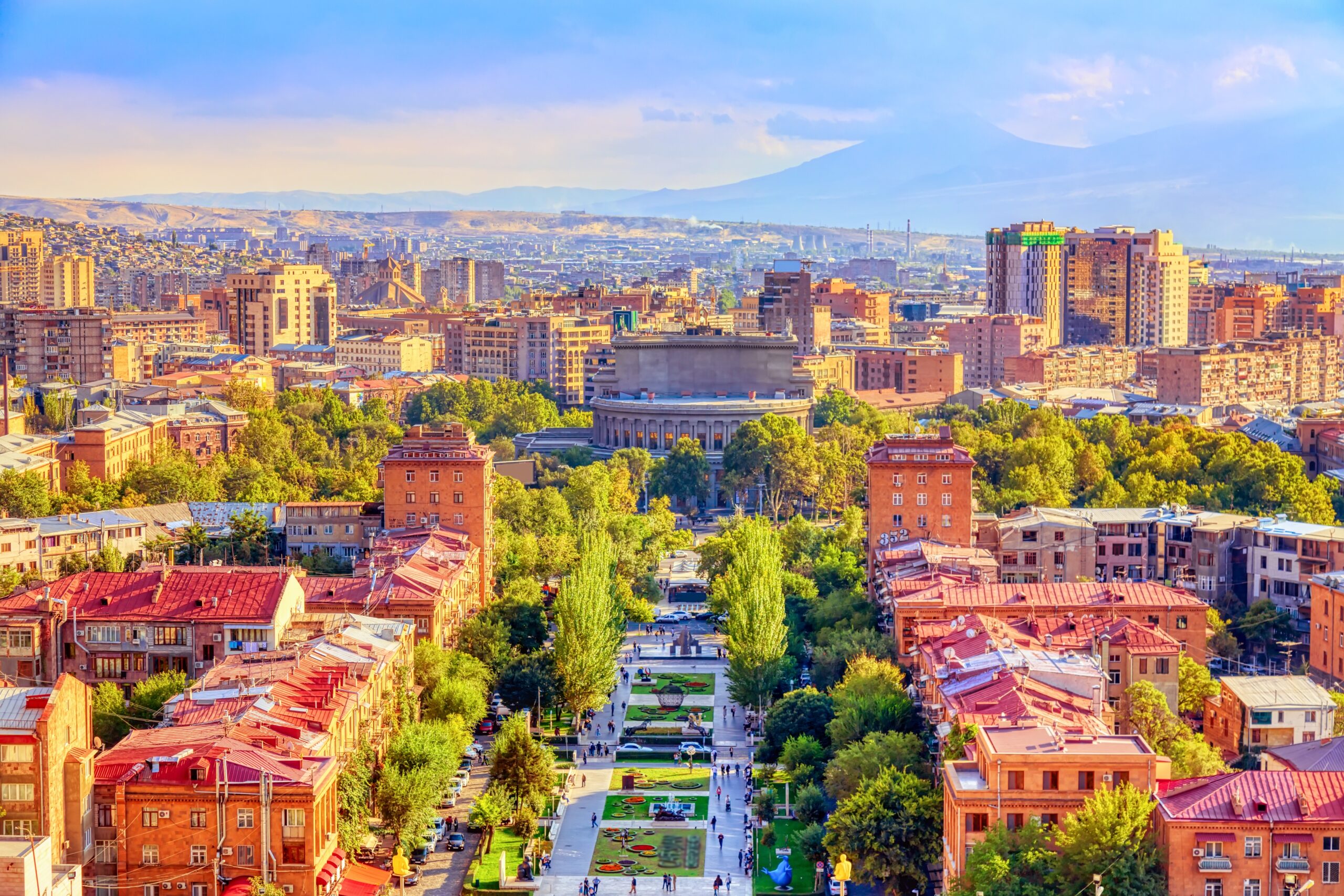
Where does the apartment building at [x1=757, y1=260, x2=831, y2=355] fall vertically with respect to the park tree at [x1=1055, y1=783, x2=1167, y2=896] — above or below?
above

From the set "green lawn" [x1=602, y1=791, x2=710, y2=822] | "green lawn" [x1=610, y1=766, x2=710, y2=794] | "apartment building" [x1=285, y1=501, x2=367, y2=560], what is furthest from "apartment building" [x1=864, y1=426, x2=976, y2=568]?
"green lawn" [x1=602, y1=791, x2=710, y2=822]

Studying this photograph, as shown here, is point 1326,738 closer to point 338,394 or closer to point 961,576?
point 961,576

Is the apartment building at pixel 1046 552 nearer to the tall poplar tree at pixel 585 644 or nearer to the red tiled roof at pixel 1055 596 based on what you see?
the red tiled roof at pixel 1055 596

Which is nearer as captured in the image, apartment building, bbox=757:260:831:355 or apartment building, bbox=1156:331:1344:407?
apartment building, bbox=1156:331:1344:407

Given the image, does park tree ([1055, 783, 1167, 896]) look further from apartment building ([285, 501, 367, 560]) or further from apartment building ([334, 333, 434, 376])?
apartment building ([334, 333, 434, 376])

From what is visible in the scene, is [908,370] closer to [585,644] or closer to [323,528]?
[323,528]

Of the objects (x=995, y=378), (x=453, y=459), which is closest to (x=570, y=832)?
(x=453, y=459)
